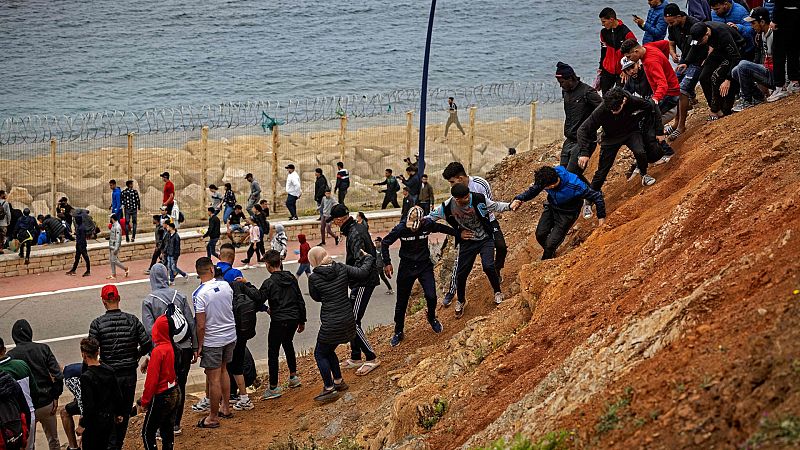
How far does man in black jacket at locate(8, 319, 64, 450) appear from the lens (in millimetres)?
11539

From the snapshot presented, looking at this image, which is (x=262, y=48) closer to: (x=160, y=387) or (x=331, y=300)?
(x=331, y=300)

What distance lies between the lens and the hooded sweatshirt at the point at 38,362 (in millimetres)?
11531

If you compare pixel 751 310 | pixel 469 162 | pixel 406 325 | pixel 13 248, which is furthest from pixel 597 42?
pixel 751 310

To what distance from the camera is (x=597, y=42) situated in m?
80.0

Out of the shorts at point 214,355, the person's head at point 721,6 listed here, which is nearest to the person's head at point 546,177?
the shorts at point 214,355

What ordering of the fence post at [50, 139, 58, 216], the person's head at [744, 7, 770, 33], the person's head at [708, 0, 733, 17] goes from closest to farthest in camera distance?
the person's head at [744, 7, 770, 33] → the person's head at [708, 0, 733, 17] → the fence post at [50, 139, 58, 216]

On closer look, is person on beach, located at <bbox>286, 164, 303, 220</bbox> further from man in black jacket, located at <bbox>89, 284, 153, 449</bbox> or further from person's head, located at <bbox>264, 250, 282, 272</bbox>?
man in black jacket, located at <bbox>89, 284, 153, 449</bbox>

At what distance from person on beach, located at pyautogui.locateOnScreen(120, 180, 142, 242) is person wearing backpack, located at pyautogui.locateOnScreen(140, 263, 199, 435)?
1318 centimetres

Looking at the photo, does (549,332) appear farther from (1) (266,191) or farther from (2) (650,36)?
(1) (266,191)

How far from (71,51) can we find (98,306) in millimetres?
59861

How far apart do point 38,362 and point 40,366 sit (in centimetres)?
5

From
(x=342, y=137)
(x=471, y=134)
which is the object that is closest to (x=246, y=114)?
(x=471, y=134)

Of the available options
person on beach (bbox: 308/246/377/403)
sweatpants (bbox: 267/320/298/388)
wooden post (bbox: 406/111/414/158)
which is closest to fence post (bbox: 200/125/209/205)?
wooden post (bbox: 406/111/414/158)

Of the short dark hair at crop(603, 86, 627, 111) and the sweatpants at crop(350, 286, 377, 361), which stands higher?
the short dark hair at crop(603, 86, 627, 111)
